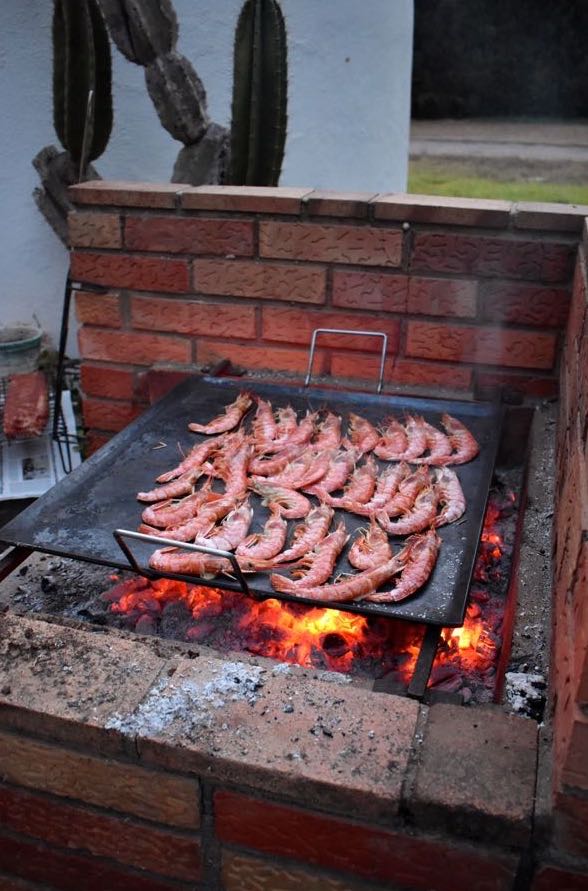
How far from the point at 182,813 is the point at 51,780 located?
0.33 metres

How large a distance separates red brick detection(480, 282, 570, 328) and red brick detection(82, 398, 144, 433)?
1.62 metres

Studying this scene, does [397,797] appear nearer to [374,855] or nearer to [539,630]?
[374,855]

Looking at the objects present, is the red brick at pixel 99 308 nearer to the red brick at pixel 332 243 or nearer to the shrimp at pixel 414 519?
the red brick at pixel 332 243

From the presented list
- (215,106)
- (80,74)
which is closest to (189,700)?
(80,74)

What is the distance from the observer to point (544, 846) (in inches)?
58.8

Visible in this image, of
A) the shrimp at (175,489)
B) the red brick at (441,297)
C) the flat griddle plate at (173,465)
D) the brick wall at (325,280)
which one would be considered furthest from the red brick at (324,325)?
the shrimp at (175,489)

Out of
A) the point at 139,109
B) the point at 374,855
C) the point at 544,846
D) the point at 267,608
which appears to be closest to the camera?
the point at 544,846

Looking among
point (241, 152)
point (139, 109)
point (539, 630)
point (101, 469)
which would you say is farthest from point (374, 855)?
point (139, 109)

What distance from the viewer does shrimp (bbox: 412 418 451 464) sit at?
2604 millimetres

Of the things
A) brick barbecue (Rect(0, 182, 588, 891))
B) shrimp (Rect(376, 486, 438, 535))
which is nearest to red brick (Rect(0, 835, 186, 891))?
brick barbecue (Rect(0, 182, 588, 891))

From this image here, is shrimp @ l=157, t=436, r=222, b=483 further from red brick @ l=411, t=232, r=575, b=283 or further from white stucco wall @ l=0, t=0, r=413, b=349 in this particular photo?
white stucco wall @ l=0, t=0, r=413, b=349

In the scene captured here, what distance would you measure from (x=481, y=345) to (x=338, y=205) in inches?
30.9

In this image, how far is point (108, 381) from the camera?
11.5ft

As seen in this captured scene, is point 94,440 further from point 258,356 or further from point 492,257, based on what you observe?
point 492,257
